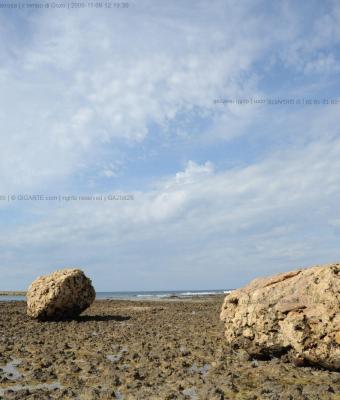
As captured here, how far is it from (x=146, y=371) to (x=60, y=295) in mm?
13384

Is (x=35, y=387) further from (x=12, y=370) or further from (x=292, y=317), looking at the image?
(x=292, y=317)

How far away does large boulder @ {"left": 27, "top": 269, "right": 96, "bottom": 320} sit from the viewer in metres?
23.9

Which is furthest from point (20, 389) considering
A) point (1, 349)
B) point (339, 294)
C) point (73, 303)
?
point (73, 303)

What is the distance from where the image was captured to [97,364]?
41.0ft

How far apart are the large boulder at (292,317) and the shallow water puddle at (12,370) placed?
6.44 meters

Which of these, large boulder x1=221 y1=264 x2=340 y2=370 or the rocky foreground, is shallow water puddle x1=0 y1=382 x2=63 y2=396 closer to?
the rocky foreground

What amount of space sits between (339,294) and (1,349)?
10824 mm

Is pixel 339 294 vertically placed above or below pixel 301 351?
above

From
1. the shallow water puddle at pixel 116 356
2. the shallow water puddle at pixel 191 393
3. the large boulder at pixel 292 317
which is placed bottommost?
the shallow water puddle at pixel 191 393

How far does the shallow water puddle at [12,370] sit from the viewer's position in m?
11.0

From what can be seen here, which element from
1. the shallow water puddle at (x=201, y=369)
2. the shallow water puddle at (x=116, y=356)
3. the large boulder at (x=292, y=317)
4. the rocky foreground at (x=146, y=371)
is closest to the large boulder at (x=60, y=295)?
the rocky foreground at (x=146, y=371)

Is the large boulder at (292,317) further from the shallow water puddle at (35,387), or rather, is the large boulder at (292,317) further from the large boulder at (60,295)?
the large boulder at (60,295)

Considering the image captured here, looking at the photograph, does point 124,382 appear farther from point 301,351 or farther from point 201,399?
point 301,351

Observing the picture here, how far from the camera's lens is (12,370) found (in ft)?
38.7
